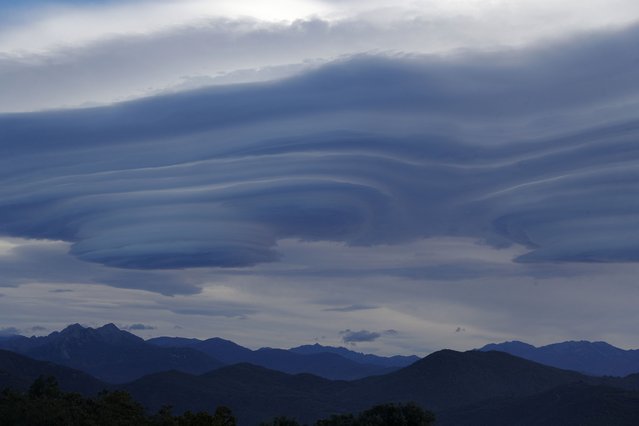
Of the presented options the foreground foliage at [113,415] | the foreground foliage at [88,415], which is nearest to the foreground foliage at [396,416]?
the foreground foliage at [113,415]

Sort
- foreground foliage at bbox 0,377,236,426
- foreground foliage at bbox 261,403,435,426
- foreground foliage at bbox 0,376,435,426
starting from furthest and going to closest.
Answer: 1. foreground foliage at bbox 261,403,435,426
2. foreground foliage at bbox 0,376,435,426
3. foreground foliage at bbox 0,377,236,426

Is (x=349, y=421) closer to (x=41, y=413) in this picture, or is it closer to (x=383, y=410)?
(x=383, y=410)

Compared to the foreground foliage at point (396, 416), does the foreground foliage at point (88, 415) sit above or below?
below

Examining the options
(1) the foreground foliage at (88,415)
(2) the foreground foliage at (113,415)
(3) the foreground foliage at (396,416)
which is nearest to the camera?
(1) the foreground foliage at (88,415)

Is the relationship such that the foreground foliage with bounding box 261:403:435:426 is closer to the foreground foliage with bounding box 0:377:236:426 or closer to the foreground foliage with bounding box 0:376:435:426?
the foreground foliage with bounding box 0:376:435:426

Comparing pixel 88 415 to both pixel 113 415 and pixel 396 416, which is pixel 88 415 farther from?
pixel 396 416

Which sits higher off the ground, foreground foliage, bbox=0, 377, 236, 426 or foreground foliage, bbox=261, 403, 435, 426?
foreground foliage, bbox=261, 403, 435, 426

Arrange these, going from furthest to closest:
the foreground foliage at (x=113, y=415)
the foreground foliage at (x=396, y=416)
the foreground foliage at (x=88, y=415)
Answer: the foreground foliage at (x=396, y=416) < the foreground foliage at (x=113, y=415) < the foreground foliage at (x=88, y=415)

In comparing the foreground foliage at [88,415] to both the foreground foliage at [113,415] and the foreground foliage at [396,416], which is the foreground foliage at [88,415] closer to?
the foreground foliage at [113,415]

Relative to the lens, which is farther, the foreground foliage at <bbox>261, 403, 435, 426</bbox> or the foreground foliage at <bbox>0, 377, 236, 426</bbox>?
the foreground foliage at <bbox>261, 403, 435, 426</bbox>

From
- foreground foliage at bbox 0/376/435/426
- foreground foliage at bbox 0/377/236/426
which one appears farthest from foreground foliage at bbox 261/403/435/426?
foreground foliage at bbox 0/377/236/426

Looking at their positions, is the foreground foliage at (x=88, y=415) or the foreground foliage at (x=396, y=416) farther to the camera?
the foreground foliage at (x=396, y=416)

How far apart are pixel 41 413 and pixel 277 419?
152ft

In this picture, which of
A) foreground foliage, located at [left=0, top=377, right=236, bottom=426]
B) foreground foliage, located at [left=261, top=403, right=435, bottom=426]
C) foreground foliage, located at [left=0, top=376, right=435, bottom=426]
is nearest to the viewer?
foreground foliage, located at [left=0, top=377, right=236, bottom=426]
